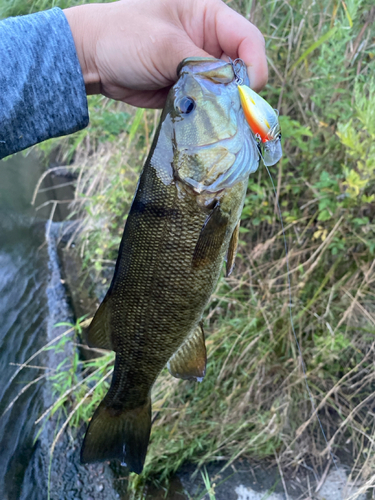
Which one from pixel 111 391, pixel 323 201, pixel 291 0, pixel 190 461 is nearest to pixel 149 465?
pixel 190 461

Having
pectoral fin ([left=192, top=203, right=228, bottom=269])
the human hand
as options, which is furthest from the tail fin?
the human hand

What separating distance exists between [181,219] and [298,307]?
4.79 ft

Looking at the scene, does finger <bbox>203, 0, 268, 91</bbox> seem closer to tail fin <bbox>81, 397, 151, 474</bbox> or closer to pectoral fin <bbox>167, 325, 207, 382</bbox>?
pectoral fin <bbox>167, 325, 207, 382</bbox>

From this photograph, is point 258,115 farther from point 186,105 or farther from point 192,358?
point 192,358

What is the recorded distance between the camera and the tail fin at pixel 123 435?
162 cm

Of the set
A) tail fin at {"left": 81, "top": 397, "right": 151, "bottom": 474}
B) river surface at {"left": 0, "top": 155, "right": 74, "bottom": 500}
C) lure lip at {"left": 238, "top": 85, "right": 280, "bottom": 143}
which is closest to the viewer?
lure lip at {"left": 238, "top": 85, "right": 280, "bottom": 143}

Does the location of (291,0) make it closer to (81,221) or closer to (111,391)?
(111,391)

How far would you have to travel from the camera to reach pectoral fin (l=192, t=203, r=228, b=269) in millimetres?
1300

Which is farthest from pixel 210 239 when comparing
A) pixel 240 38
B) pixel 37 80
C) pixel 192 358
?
pixel 37 80

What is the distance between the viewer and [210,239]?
132 cm

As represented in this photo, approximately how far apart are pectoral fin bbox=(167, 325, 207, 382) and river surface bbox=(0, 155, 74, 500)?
1.64 metres

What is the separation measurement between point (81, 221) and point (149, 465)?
3.00 meters

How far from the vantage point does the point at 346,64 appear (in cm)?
221

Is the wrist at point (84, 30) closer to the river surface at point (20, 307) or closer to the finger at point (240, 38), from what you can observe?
the finger at point (240, 38)
